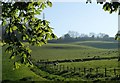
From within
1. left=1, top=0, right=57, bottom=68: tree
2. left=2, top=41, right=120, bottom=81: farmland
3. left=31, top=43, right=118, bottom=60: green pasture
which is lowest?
left=31, top=43, right=118, bottom=60: green pasture

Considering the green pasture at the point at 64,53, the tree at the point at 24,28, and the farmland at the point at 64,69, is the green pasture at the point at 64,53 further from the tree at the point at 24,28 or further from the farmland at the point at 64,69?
the tree at the point at 24,28

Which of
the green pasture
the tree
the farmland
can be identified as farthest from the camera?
the green pasture

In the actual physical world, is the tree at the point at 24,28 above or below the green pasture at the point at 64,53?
above

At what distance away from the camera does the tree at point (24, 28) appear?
11.5 meters

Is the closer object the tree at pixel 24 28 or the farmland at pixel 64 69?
the tree at pixel 24 28

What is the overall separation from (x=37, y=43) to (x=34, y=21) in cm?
87

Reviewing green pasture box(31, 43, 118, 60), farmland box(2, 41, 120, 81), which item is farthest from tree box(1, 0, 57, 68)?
green pasture box(31, 43, 118, 60)

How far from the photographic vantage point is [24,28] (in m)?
11.4

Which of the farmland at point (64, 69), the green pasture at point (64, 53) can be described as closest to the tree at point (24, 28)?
the farmland at point (64, 69)

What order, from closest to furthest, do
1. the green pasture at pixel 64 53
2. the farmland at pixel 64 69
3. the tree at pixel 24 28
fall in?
the tree at pixel 24 28, the farmland at pixel 64 69, the green pasture at pixel 64 53

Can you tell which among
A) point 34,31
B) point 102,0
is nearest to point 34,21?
point 34,31

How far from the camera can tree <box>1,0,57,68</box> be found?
452 inches

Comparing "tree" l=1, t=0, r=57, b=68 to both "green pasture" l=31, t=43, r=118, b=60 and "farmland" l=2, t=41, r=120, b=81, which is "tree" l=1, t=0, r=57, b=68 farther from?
"green pasture" l=31, t=43, r=118, b=60

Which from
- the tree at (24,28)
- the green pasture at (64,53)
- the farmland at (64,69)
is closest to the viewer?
the tree at (24,28)
